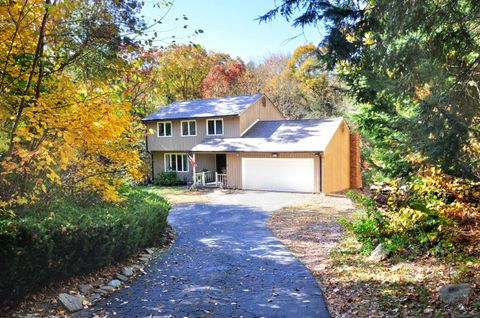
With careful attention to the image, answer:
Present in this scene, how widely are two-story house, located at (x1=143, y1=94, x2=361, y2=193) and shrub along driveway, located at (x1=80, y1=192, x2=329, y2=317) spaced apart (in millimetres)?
9671

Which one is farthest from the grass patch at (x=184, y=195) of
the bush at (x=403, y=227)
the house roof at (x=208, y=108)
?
the bush at (x=403, y=227)

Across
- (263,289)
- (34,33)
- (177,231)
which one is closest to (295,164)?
(177,231)

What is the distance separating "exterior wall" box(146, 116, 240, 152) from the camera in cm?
2369

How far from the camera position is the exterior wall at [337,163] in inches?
785

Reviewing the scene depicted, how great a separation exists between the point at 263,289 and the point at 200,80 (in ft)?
101

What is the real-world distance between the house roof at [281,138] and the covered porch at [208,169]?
1.32 meters

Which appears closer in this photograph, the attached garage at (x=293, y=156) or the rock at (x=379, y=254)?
the rock at (x=379, y=254)

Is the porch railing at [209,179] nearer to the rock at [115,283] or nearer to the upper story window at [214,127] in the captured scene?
the upper story window at [214,127]

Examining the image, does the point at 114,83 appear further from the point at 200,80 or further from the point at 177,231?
the point at 200,80

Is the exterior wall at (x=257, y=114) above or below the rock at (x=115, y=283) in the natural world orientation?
above

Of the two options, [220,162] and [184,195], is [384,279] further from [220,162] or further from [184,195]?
[220,162]

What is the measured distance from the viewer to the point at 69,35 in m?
5.73

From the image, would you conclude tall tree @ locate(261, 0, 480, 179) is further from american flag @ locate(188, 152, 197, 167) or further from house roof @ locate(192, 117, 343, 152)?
american flag @ locate(188, 152, 197, 167)

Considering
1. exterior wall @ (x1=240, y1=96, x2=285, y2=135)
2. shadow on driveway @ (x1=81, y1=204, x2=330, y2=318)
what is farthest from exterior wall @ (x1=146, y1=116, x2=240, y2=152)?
shadow on driveway @ (x1=81, y1=204, x2=330, y2=318)
